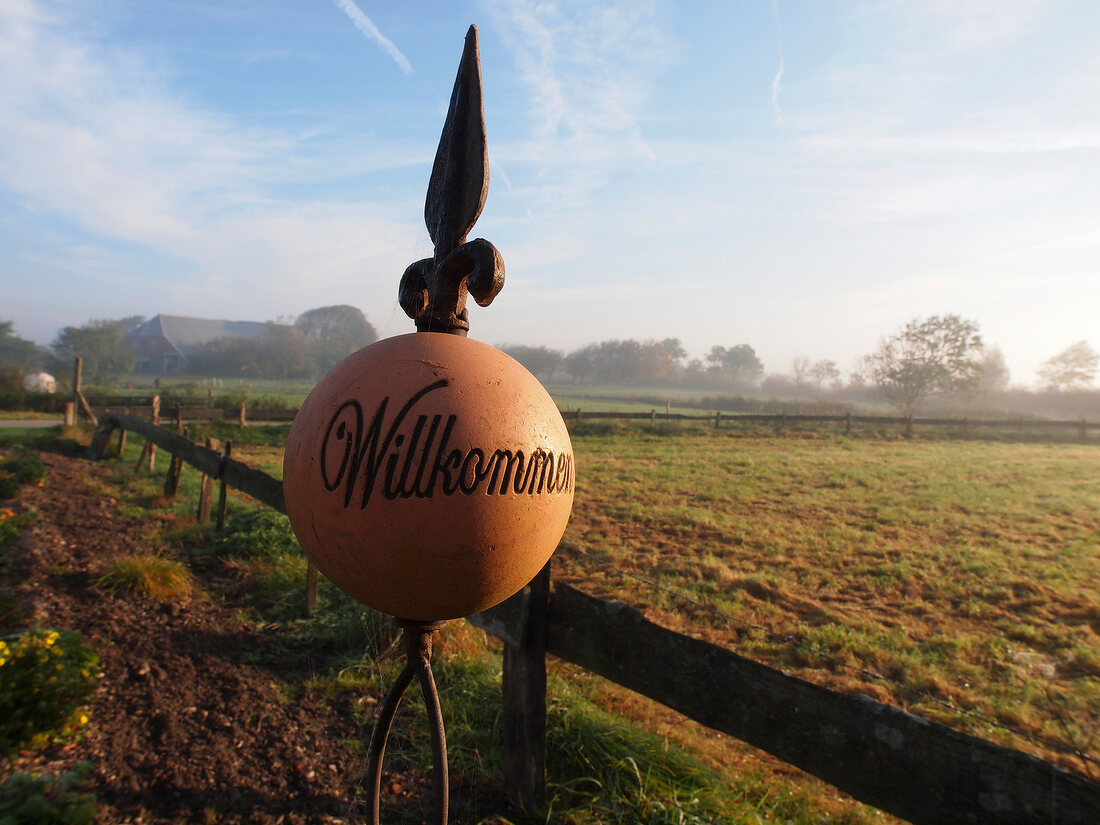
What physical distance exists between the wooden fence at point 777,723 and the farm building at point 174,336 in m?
76.4

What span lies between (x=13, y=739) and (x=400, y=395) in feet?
9.95

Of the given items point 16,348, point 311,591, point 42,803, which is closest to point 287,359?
point 16,348

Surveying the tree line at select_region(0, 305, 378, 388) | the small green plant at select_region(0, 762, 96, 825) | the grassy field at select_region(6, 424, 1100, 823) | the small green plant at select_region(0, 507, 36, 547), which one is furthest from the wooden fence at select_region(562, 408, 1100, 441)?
the tree line at select_region(0, 305, 378, 388)

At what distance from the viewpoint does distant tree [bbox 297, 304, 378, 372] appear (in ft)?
204

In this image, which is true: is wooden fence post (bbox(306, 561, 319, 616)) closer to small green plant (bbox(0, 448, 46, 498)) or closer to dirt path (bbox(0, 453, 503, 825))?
dirt path (bbox(0, 453, 503, 825))

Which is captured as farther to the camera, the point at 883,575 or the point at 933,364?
the point at 933,364

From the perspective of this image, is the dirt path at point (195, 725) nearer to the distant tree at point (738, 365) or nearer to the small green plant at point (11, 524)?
the small green plant at point (11, 524)

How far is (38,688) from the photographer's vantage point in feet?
9.86

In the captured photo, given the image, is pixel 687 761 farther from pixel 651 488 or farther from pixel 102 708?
pixel 651 488

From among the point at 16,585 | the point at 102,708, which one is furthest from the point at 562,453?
the point at 16,585

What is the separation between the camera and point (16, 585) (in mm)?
4941

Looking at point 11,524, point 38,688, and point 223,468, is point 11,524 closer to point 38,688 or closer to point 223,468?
point 223,468

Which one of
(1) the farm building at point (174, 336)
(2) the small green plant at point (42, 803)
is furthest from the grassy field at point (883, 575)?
(1) the farm building at point (174, 336)

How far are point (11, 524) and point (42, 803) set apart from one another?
5.20 meters
